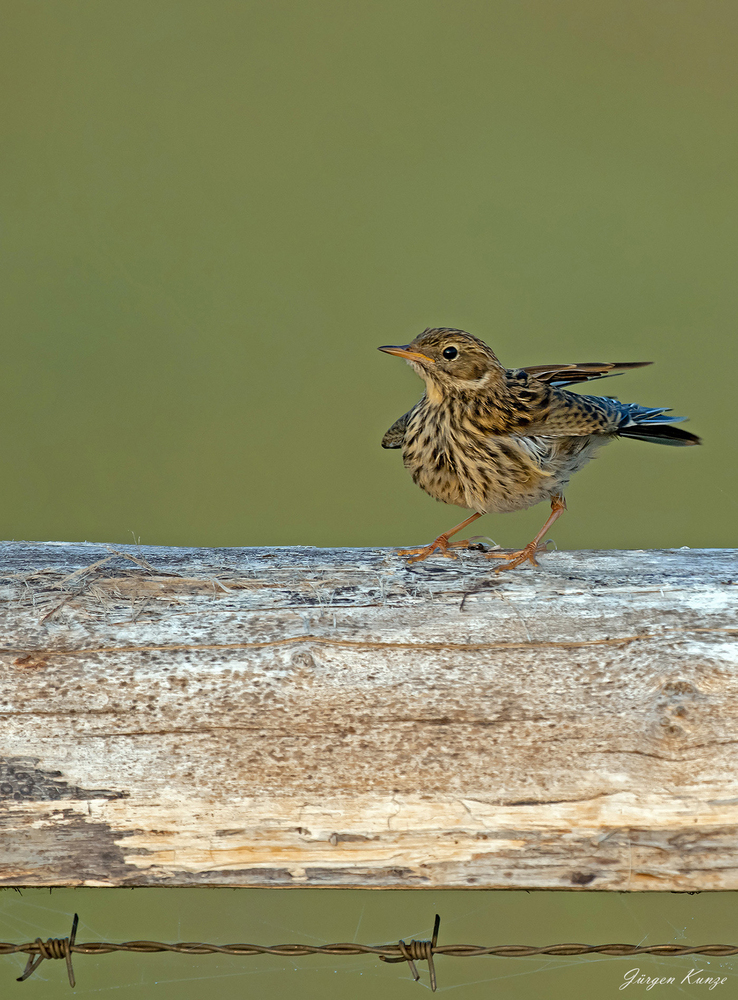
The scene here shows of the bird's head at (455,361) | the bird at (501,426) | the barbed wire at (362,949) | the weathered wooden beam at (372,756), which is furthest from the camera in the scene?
the bird's head at (455,361)

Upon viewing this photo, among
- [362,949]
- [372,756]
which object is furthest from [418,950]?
[372,756]

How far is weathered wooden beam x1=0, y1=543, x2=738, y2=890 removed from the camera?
1874 mm

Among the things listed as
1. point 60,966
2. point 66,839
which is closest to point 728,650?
point 66,839

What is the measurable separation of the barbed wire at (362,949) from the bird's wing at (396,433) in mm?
2144

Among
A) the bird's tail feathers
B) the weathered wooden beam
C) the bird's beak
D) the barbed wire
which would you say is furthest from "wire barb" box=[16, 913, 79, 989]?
the bird's tail feathers

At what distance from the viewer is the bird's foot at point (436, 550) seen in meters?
2.50

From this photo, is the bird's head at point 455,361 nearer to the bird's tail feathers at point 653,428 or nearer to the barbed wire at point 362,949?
the bird's tail feathers at point 653,428

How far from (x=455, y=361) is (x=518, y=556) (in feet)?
4.26

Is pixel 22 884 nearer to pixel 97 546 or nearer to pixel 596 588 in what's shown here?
pixel 97 546

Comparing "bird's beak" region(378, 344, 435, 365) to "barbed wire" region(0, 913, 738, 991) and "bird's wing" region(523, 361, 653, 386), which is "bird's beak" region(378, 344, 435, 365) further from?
"barbed wire" region(0, 913, 738, 991)

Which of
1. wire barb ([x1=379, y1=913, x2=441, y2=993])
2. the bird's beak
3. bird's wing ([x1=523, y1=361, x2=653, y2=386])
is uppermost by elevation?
the bird's beak

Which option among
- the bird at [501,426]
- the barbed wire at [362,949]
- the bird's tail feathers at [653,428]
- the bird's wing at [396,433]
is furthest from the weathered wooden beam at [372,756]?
the bird's wing at [396,433]

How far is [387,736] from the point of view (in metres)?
1.93

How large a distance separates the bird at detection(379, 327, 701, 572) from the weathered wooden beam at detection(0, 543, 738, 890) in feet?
4.38
